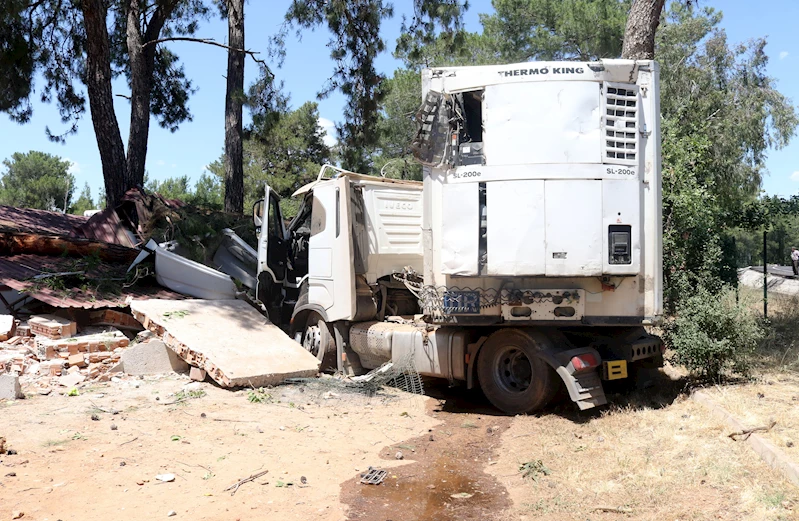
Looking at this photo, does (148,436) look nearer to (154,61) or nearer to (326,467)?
(326,467)

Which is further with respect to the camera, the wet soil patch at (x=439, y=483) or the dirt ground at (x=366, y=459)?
the wet soil patch at (x=439, y=483)

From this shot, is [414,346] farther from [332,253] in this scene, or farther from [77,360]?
[77,360]

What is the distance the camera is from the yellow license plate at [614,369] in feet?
22.5

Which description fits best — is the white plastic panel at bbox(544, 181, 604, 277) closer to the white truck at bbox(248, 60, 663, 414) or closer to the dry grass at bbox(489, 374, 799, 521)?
the white truck at bbox(248, 60, 663, 414)

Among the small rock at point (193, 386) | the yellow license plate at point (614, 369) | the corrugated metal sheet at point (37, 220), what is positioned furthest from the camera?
the corrugated metal sheet at point (37, 220)

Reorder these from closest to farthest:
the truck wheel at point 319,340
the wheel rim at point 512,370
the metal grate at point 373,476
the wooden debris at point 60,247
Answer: the metal grate at point 373,476
the wheel rim at point 512,370
the truck wheel at point 319,340
the wooden debris at point 60,247

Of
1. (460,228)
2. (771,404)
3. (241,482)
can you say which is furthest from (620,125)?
(241,482)

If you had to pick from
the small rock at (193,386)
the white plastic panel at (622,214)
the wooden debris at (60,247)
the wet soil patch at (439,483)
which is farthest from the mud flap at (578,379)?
the wooden debris at (60,247)

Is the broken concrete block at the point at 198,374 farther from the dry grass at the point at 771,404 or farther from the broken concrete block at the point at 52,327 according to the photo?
the dry grass at the point at 771,404

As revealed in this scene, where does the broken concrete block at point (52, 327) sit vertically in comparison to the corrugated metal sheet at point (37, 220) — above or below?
below

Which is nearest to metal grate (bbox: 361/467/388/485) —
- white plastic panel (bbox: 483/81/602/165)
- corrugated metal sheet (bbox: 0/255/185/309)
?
white plastic panel (bbox: 483/81/602/165)

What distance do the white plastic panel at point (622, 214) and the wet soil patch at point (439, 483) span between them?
76.8 inches

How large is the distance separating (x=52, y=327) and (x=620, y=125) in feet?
23.3

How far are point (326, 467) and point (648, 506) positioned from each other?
8.15 ft
